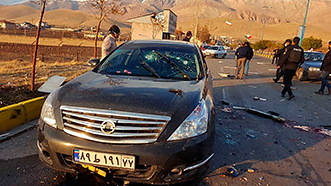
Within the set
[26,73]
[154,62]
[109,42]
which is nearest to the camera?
[154,62]

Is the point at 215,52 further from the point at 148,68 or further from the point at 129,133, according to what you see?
the point at 129,133

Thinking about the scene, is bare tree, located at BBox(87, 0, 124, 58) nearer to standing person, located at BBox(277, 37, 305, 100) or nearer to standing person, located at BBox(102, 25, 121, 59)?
standing person, located at BBox(102, 25, 121, 59)

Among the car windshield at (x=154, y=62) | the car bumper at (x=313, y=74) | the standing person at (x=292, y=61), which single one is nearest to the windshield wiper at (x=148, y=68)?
the car windshield at (x=154, y=62)

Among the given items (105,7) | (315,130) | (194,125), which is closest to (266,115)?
(315,130)

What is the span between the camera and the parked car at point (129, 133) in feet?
7.41

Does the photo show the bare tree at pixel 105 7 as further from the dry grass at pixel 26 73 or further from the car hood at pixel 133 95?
the car hood at pixel 133 95

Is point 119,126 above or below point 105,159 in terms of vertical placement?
above

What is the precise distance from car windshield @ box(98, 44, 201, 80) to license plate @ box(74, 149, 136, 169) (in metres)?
1.56

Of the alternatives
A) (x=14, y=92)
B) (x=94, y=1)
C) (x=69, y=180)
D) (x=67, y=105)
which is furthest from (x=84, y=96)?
(x=94, y=1)

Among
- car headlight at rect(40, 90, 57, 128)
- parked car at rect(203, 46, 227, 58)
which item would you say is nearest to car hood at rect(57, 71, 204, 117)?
car headlight at rect(40, 90, 57, 128)

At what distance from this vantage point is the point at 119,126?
7.54 ft

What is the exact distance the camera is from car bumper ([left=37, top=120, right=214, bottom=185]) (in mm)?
2242

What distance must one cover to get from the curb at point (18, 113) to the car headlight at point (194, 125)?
332 cm

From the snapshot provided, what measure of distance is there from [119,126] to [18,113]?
3.10 metres
